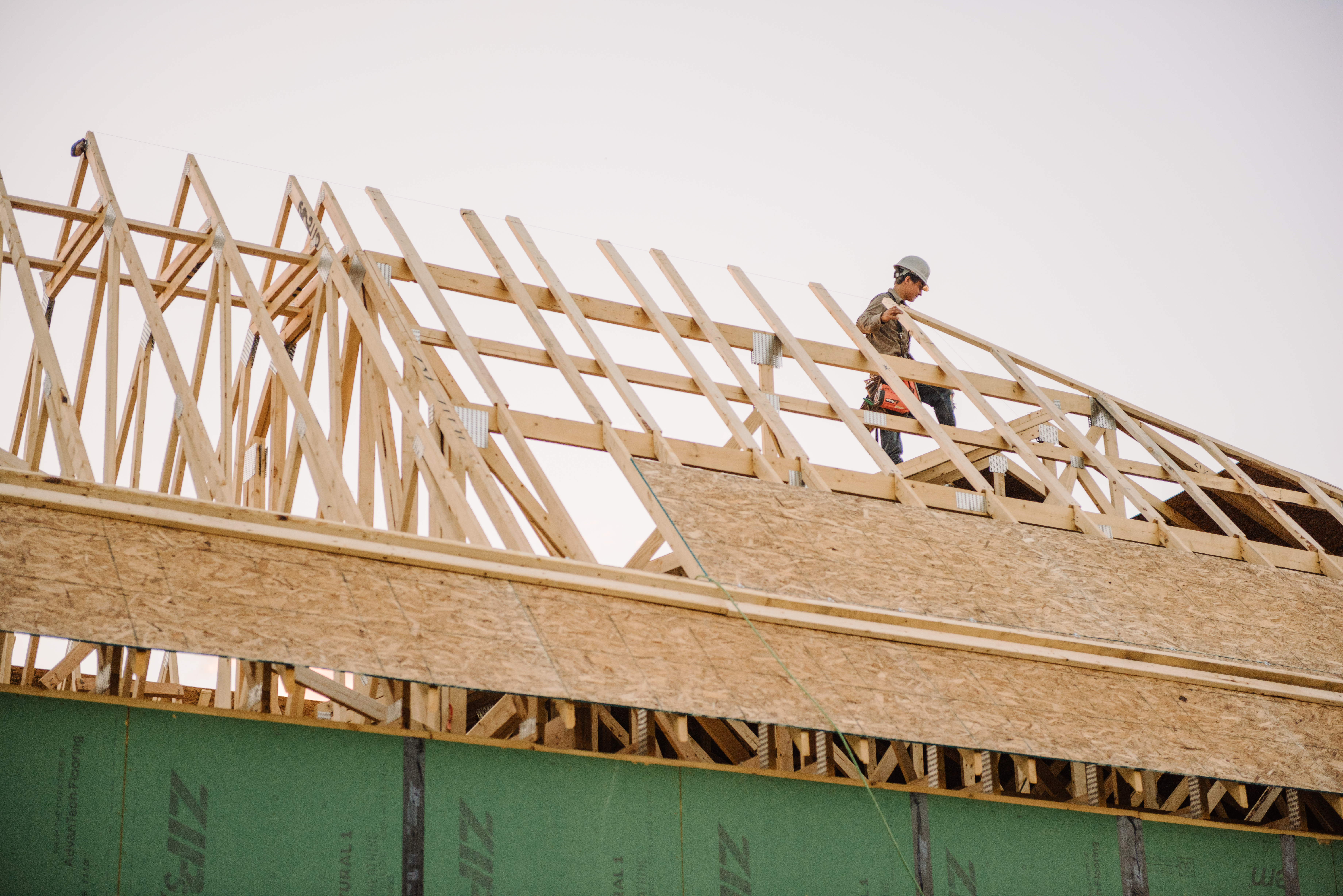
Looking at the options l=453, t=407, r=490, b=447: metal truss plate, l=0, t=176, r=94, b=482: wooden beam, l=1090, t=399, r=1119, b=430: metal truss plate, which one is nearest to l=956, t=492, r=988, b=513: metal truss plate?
l=1090, t=399, r=1119, b=430: metal truss plate

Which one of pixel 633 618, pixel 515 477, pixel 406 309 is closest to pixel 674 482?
pixel 515 477

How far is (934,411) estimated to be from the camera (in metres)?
14.4

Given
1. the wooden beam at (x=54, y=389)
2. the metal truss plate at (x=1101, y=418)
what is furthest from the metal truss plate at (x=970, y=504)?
the wooden beam at (x=54, y=389)

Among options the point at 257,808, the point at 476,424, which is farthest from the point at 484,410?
the point at 257,808

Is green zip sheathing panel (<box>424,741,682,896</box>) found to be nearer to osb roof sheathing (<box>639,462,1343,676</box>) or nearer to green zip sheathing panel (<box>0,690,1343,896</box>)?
green zip sheathing panel (<box>0,690,1343,896</box>)

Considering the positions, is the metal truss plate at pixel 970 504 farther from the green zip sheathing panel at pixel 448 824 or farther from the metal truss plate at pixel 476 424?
the metal truss plate at pixel 476 424

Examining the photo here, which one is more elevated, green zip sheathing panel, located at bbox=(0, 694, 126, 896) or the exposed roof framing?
the exposed roof framing

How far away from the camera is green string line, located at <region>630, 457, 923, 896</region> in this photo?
8000mm

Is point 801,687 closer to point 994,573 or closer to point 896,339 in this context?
point 994,573

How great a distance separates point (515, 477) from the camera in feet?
30.9

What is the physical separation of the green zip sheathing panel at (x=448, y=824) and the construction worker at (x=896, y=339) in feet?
16.2

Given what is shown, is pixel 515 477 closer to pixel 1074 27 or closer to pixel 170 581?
pixel 170 581

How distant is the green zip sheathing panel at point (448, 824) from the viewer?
6758mm

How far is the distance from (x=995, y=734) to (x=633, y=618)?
227 cm
